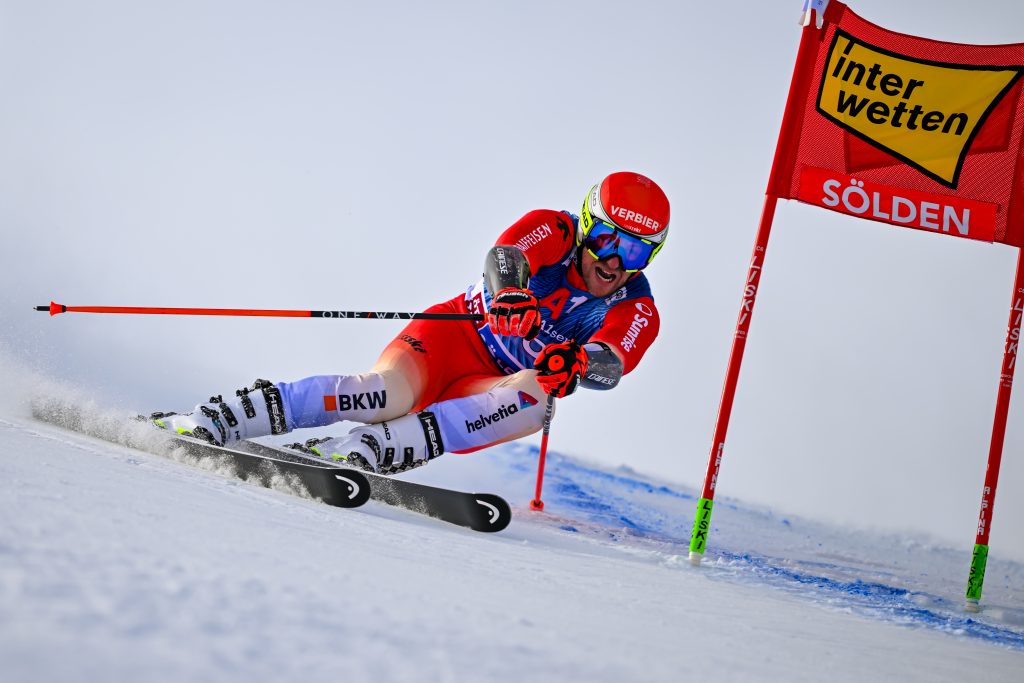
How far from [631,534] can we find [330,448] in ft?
5.38

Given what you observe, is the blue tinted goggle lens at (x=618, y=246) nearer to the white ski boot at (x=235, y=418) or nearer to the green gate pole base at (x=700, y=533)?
the green gate pole base at (x=700, y=533)

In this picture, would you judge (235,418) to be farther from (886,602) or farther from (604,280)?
(886,602)

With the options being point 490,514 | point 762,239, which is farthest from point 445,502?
point 762,239

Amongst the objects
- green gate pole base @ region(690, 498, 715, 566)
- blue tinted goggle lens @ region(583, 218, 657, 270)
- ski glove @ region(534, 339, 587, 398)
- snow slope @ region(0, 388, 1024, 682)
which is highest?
blue tinted goggle lens @ region(583, 218, 657, 270)

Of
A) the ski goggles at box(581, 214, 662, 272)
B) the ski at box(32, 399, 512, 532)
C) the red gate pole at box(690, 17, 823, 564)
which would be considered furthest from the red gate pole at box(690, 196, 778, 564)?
the ski goggles at box(581, 214, 662, 272)

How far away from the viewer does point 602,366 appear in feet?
11.3

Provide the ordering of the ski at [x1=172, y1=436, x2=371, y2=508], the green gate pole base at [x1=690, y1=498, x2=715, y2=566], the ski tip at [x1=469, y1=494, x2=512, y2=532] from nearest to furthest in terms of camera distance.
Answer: the ski at [x1=172, y1=436, x2=371, y2=508], the ski tip at [x1=469, y1=494, x2=512, y2=532], the green gate pole base at [x1=690, y1=498, x2=715, y2=566]

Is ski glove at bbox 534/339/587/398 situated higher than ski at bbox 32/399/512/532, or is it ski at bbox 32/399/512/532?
ski glove at bbox 534/339/587/398

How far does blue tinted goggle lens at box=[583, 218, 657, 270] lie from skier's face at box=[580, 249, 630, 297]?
0.10ft

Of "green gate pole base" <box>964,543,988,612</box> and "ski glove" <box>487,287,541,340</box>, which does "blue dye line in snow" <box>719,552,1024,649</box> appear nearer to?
"green gate pole base" <box>964,543,988,612</box>

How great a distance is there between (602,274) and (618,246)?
18 cm

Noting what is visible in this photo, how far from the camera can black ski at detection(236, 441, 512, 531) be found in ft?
8.31

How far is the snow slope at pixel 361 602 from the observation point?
809 mm

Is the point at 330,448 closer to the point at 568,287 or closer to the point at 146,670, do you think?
the point at 568,287
